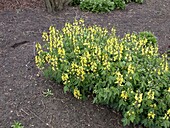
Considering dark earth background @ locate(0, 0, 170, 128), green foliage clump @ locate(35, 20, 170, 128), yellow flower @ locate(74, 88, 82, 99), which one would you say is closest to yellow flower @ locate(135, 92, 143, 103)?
green foliage clump @ locate(35, 20, 170, 128)

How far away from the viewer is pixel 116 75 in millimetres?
3529

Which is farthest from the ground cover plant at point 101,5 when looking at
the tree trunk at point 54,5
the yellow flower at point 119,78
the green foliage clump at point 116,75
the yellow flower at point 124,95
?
the yellow flower at point 124,95

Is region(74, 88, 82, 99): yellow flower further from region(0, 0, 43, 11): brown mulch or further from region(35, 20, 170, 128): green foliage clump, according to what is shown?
region(0, 0, 43, 11): brown mulch

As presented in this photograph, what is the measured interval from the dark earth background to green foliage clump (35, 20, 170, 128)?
0.19 meters

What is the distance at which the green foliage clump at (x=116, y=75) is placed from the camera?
3.41 meters

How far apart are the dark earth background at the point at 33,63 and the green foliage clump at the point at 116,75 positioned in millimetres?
188

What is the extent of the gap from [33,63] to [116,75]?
1.55 meters

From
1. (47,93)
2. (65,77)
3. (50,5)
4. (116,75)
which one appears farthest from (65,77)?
(50,5)

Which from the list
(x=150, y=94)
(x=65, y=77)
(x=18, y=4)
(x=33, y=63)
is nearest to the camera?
(x=150, y=94)

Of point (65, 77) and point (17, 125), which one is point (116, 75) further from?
point (17, 125)

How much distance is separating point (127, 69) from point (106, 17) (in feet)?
10.2

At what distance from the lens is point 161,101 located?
11.2 feet

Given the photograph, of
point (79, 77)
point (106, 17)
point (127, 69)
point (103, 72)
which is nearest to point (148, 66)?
point (127, 69)

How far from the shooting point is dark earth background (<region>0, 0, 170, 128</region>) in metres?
3.70
